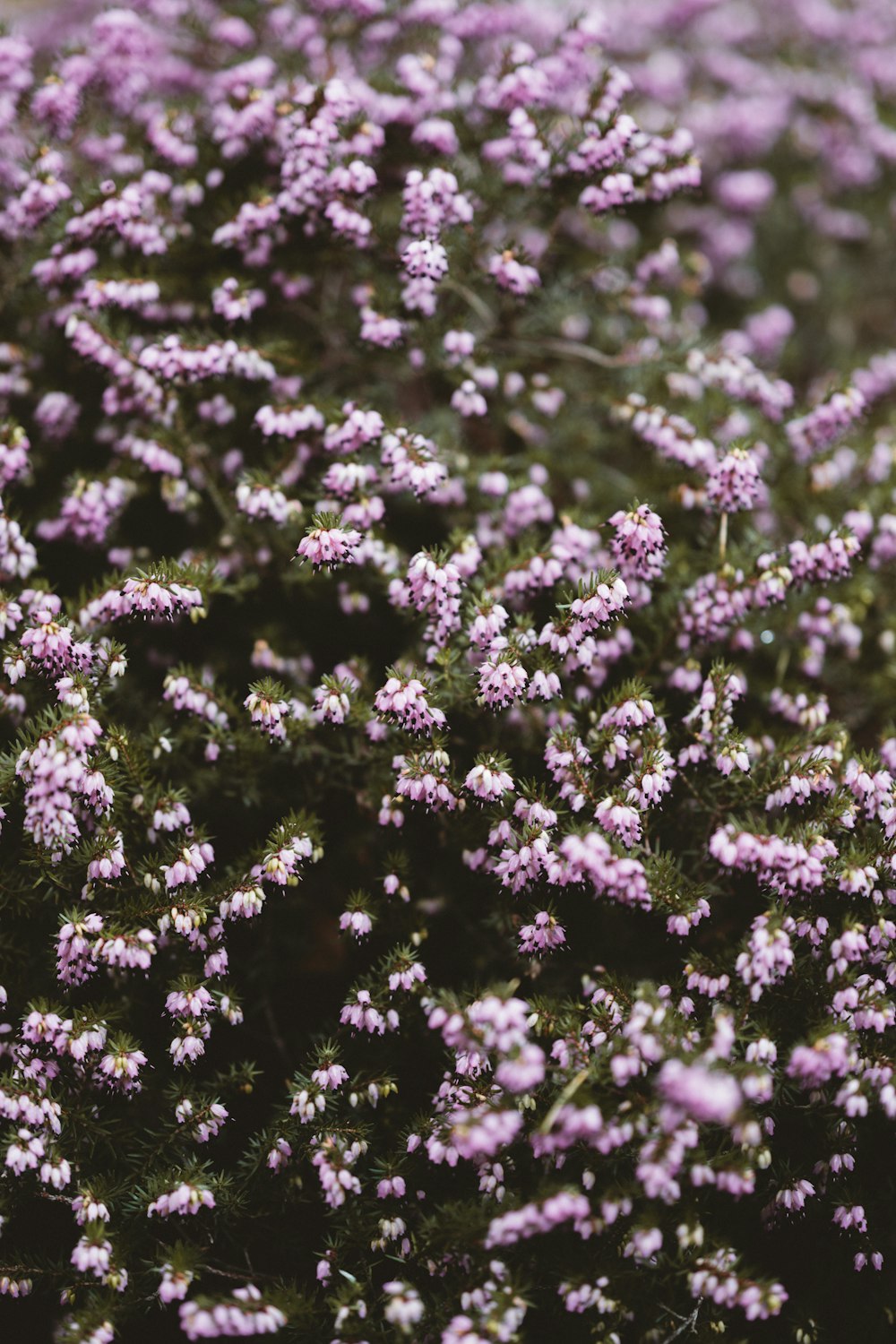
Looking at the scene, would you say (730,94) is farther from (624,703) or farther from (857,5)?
(624,703)

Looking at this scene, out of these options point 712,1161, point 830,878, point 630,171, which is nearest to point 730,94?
point 630,171

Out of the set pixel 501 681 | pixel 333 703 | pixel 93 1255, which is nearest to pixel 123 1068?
pixel 93 1255

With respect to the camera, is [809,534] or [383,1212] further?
[809,534]

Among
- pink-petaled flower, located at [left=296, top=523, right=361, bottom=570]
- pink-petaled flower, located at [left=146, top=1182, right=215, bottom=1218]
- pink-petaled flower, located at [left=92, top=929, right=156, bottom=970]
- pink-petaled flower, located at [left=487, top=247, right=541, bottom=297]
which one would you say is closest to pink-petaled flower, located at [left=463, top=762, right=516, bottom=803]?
pink-petaled flower, located at [left=296, top=523, right=361, bottom=570]

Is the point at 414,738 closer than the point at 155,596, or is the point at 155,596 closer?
the point at 155,596

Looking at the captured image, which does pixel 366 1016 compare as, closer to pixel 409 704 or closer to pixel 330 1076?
pixel 330 1076

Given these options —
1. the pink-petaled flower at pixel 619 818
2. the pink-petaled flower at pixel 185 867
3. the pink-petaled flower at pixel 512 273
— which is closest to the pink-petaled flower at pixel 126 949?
the pink-petaled flower at pixel 185 867
